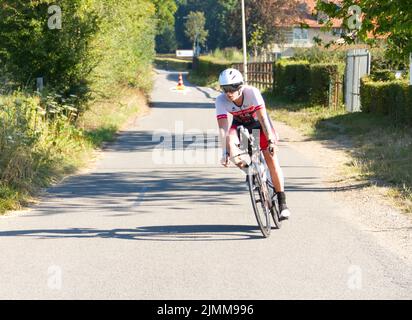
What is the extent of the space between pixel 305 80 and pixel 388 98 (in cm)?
1164

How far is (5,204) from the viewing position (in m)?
10.7

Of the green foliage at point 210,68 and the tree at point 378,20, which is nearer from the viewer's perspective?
the tree at point 378,20

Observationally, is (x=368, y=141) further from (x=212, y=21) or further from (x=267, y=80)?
(x=212, y=21)

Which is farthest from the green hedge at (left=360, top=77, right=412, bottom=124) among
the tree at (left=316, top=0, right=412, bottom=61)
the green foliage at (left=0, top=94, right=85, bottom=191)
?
the green foliage at (left=0, top=94, right=85, bottom=191)

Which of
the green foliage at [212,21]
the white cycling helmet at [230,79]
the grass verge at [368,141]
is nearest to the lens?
the white cycling helmet at [230,79]

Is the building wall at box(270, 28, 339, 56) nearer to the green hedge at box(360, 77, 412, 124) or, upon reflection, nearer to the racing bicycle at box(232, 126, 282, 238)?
the green hedge at box(360, 77, 412, 124)

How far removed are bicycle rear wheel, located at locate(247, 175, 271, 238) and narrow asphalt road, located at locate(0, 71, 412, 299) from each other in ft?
0.47

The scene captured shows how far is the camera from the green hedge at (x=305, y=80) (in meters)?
31.0

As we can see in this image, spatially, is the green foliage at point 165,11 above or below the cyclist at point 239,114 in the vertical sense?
above

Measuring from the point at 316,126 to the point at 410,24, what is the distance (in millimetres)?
13337

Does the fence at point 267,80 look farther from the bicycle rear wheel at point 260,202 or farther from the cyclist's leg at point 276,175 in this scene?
the bicycle rear wheel at point 260,202

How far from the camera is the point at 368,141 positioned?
19.3 m

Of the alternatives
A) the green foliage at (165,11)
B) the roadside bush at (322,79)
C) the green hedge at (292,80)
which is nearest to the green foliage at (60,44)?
the roadside bush at (322,79)

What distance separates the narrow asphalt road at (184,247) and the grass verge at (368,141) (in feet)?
3.02
